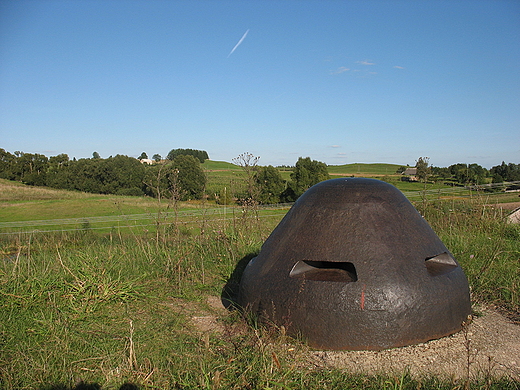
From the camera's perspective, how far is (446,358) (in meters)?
3.64

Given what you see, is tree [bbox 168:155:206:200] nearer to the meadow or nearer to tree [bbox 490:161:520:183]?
the meadow

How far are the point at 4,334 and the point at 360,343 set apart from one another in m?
3.77

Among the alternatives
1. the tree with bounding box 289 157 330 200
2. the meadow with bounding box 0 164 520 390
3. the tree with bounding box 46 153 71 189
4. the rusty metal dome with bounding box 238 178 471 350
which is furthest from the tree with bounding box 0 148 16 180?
Result: the rusty metal dome with bounding box 238 178 471 350

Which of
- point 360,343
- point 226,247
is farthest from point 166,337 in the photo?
point 226,247

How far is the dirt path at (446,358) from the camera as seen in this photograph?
3416 millimetres

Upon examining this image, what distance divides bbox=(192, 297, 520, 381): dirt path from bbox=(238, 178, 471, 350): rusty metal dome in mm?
96

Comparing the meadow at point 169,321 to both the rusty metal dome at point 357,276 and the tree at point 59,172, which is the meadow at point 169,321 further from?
the tree at point 59,172

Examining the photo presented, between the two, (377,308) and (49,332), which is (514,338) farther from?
(49,332)

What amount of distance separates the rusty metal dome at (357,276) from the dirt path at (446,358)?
10 cm

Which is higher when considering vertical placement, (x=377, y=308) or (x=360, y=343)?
(x=377, y=308)

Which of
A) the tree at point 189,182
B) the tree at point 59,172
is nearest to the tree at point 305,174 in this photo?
the tree at point 189,182

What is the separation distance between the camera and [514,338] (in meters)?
4.20

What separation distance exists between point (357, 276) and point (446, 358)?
3.55 ft

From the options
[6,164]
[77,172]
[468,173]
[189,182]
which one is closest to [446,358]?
[189,182]
